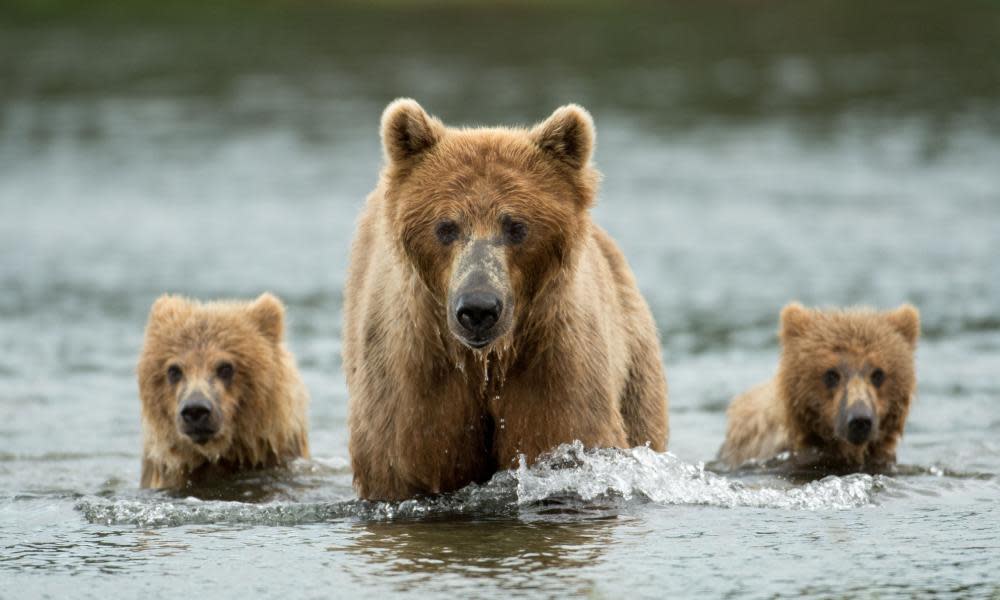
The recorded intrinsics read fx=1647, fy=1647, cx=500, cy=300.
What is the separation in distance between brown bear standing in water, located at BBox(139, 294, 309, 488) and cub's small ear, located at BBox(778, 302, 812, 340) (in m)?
2.88

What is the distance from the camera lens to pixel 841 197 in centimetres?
1916

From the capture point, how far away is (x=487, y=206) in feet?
20.8

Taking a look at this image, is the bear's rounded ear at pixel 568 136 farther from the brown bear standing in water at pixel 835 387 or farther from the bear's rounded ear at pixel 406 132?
the brown bear standing in water at pixel 835 387

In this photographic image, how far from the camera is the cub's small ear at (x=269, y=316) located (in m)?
9.38

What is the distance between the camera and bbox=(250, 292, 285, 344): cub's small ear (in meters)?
9.38

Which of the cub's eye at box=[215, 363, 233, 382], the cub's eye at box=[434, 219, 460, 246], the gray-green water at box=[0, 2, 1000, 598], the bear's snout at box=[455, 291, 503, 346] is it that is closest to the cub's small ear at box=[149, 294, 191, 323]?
the cub's eye at box=[215, 363, 233, 382]

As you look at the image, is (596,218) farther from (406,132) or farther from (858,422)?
(406,132)

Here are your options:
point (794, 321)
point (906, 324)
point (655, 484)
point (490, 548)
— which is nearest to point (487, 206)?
point (490, 548)

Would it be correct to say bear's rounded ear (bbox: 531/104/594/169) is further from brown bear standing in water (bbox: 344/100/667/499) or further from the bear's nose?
the bear's nose

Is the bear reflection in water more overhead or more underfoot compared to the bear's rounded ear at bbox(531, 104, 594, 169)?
more underfoot

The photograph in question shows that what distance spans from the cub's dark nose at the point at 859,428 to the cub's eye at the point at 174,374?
12.1 feet

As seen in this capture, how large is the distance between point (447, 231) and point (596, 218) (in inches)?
485

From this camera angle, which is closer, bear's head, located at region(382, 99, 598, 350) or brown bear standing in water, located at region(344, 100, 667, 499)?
bear's head, located at region(382, 99, 598, 350)

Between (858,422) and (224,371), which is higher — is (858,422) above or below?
below
